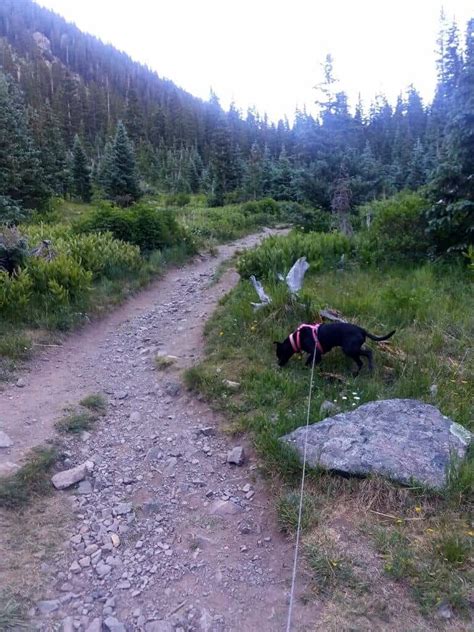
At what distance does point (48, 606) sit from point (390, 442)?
255 centimetres

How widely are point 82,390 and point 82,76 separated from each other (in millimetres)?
114554

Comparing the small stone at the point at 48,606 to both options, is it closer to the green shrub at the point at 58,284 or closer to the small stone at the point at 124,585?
the small stone at the point at 124,585

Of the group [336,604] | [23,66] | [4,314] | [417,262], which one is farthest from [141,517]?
[23,66]

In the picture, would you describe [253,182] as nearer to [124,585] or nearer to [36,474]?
[36,474]

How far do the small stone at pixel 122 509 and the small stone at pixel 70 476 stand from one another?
19.2 inches

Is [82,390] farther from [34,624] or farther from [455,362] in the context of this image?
[455,362]

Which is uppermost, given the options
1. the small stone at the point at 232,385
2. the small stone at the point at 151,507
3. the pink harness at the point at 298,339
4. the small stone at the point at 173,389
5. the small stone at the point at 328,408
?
the pink harness at the point at 298,339

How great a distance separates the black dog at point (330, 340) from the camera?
4.71 metres

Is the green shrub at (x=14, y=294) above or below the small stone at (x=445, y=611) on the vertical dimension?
above

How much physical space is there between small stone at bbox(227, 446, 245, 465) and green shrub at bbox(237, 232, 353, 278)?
4280 millimetres

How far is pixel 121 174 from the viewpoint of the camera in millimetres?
24734

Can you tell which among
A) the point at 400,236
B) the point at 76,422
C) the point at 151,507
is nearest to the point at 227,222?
the point at 400,236

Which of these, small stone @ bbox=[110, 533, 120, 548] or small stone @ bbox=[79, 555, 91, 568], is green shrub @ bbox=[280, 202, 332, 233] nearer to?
small stone @ bbox=[110, 533, 120, 548]

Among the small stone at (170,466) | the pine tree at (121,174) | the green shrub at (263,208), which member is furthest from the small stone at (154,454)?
the pine tree at (121,174)
